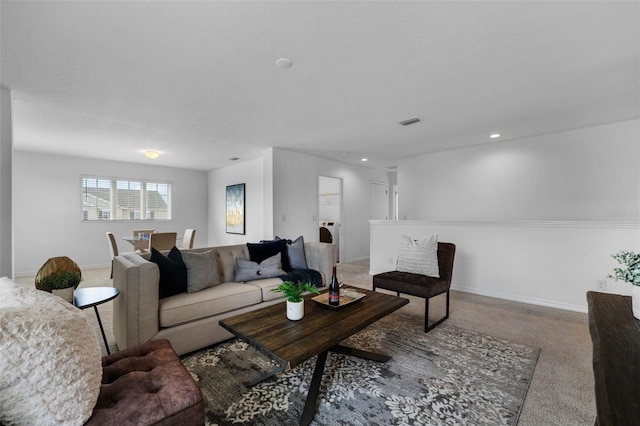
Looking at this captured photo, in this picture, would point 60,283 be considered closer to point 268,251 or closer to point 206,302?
point 206,302

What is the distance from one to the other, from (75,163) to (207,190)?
2.85m

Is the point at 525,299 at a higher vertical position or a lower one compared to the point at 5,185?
lower

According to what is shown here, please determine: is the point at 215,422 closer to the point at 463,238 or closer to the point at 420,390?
the point at 420,390

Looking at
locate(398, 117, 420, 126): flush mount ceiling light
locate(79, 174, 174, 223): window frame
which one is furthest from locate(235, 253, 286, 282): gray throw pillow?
locate(79, 174, 174, 223): window frame

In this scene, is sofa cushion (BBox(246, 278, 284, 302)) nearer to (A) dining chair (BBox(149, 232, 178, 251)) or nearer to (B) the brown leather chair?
(B) the brown leather chair

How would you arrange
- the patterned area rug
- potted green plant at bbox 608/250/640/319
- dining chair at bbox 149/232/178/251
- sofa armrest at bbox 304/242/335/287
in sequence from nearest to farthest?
potted green plant at bbox 608/250/640/319 → the patterned area rug → sofa armrest at bbox 304/242/335/287 → dining chair at bbox 149/232/178/251

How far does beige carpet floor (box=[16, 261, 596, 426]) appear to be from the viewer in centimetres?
163

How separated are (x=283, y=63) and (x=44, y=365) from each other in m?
2.24

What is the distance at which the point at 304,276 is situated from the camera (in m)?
3.07

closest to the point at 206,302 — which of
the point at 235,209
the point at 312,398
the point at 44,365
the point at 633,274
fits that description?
the point at 312,398

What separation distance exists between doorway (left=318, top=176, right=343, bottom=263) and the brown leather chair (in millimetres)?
3354

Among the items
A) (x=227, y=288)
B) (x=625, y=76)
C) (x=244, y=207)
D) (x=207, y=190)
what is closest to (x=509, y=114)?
(x=625, y=76)

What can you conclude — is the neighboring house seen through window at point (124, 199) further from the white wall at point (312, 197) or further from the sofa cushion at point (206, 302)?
the sofa cushion at point (206, 302)

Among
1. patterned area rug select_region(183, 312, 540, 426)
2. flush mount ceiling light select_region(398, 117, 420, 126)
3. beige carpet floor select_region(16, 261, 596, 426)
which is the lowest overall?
beige carpet floor select_region(16, 261, 596, 426)
